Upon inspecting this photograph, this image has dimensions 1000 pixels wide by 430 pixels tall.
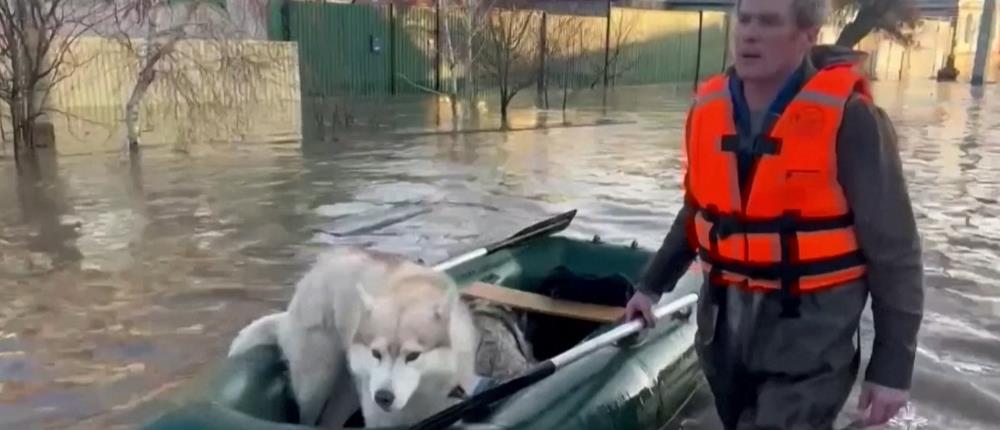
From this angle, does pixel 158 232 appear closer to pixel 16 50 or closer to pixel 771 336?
pixel 16 50

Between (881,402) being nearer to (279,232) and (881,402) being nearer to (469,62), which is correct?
(279,232)

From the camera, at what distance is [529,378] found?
3.22m

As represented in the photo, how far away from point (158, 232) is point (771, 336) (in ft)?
22.4

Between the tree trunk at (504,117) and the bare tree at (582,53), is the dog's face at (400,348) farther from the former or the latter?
the bare tree at (582,53)

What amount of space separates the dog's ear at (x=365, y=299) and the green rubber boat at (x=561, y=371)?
16.7 inches

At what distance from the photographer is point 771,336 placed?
8.92 ft

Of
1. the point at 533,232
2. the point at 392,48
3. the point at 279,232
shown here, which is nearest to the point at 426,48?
the point at 392,48

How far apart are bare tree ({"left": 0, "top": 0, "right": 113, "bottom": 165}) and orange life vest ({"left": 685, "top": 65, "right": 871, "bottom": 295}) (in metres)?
11.3

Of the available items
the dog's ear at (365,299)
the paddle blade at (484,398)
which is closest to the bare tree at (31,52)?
the dog's ear at (365,299)

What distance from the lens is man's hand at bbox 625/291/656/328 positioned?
3.42m

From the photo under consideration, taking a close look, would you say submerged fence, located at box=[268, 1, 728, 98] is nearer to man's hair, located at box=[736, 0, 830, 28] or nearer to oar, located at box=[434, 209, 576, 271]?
oar, located at box=[434, 209, 576, 271]

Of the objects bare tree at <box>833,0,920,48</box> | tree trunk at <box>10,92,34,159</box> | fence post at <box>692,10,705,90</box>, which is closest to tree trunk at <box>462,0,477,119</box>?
tree trunk at <box>10,92,34,159</box>

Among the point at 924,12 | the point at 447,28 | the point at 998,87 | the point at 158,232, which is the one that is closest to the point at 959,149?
the point at 447,28

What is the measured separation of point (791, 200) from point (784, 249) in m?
0.13
